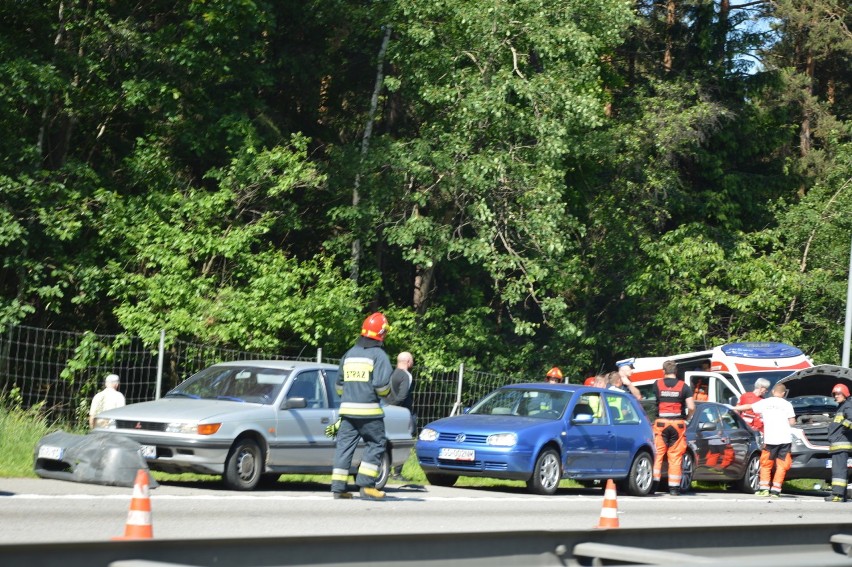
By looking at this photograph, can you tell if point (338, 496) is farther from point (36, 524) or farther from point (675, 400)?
point (675, 400)

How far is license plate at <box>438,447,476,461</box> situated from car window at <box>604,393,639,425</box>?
9.08 feet

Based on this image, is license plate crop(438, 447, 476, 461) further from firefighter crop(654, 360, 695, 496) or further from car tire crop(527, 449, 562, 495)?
firefighter crop(654, 360, 695, 496)

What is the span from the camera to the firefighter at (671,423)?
66.0ft

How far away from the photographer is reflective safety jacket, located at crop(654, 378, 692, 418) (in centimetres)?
2009

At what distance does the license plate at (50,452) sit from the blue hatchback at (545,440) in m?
5.28

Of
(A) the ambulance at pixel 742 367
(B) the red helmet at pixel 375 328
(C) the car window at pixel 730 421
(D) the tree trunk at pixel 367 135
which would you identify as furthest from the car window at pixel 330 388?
(D) the tree trunk at pixel 367 135


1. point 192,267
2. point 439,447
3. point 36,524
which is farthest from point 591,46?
point 36,524

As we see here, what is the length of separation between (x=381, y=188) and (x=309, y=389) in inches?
521

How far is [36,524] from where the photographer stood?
10461 millimetres

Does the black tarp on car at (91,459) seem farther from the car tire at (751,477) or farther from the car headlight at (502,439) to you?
the car tire at (751,477)

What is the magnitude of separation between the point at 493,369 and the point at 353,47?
27.7 feet

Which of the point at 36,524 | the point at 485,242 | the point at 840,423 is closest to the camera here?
the point at 36,524

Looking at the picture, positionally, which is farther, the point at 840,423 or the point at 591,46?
the point at 591,46

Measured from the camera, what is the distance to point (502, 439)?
17375mm
